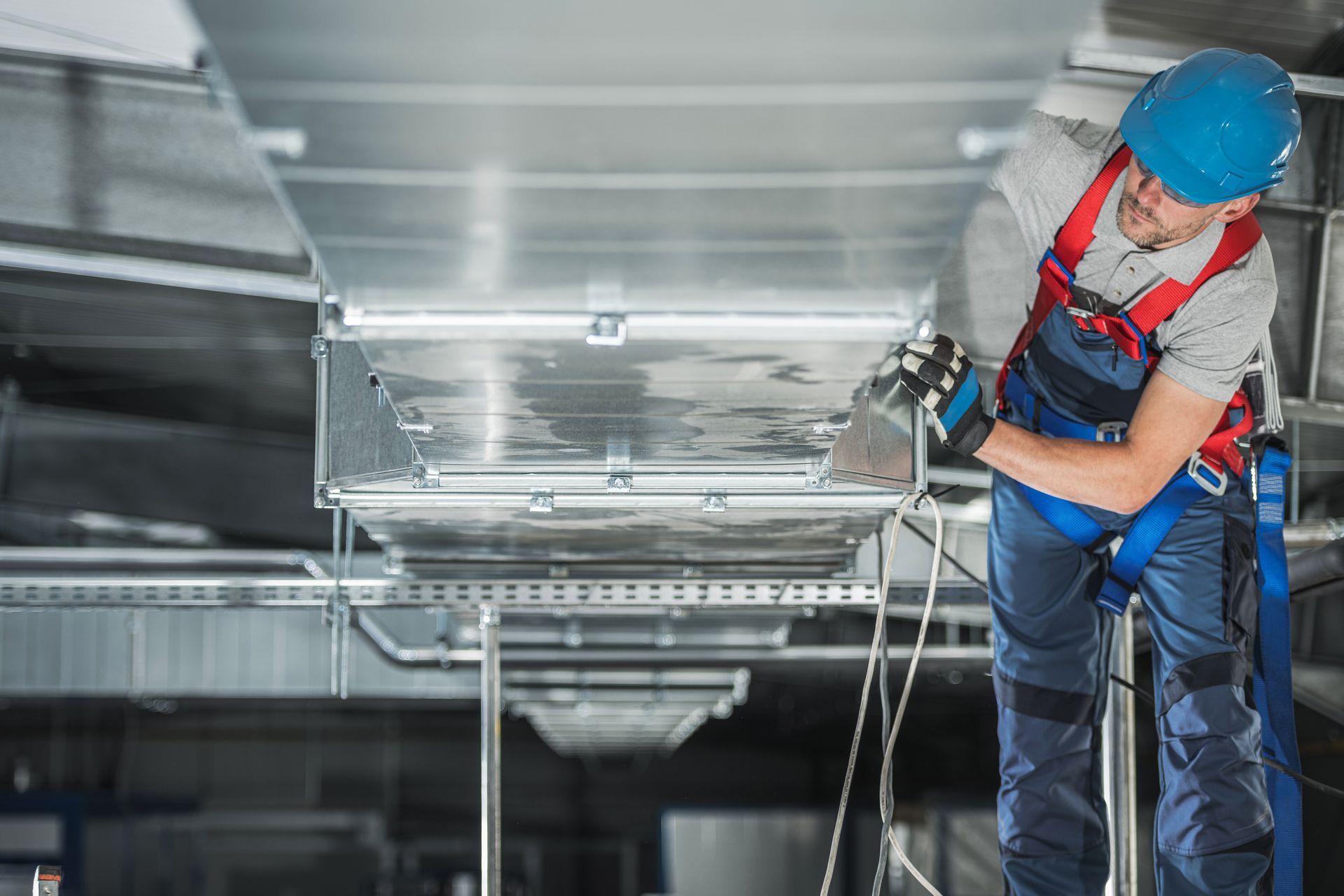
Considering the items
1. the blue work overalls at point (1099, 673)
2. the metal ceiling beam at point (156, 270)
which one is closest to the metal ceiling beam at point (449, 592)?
the metal ceiling beam at point (156, 270)

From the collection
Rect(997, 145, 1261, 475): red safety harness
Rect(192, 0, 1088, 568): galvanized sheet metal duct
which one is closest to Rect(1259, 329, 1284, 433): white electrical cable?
Rect(997, 145, 1261, 475): red safety harness

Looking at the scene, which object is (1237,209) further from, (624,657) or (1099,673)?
(624,657)

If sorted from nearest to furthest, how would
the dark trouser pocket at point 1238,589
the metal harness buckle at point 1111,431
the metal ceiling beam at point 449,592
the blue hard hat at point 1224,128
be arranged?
the blue hard hat at point 1224,128 < the dark trouser pocket at point 1238,589 < the metal harness buckle at point 1111,431 < the metal ceiling beam at point 449,592

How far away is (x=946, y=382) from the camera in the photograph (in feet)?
7.45

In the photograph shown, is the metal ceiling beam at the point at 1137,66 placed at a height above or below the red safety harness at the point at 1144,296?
above

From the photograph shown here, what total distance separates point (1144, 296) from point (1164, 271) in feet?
0.19

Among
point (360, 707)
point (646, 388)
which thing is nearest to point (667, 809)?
point (360, 707)

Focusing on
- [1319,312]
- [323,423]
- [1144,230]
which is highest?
[1319,312]

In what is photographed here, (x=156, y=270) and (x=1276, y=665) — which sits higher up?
(x=156, y=270)

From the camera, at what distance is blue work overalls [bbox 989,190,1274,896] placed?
2.46 meters

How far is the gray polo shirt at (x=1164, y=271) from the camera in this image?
238cm

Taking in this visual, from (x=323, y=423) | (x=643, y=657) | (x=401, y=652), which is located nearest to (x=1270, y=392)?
(x=323, y=423)

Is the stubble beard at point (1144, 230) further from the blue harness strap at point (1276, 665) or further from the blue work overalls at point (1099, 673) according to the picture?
the blue harness strap at point (1276, 665)

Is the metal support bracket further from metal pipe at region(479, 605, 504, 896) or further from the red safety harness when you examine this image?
the red safety harness
